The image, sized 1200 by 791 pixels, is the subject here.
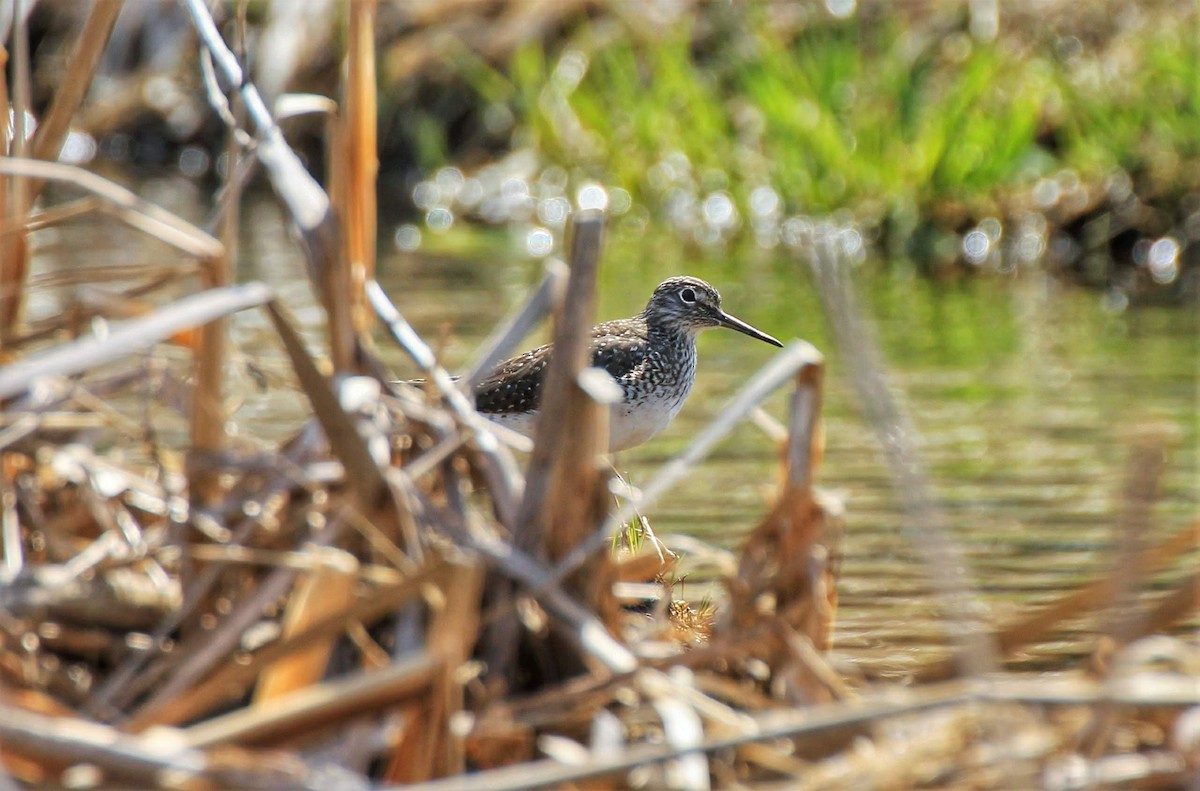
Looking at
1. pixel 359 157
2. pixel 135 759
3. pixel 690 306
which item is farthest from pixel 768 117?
pixel 135 759

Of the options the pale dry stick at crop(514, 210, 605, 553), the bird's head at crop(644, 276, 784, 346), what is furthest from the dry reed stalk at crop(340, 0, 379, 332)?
the bird's head at crop(644, 276, 784, 346)

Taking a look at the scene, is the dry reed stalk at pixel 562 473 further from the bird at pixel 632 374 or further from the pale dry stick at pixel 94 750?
the bird at pixel 632 374

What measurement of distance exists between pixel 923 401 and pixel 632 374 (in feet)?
11.1

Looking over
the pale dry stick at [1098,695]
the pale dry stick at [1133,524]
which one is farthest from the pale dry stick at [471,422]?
the pale dry stick at [1133,524]

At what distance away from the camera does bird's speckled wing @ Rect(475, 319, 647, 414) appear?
625cm

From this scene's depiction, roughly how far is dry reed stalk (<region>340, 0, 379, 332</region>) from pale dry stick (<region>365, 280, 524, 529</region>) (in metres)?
0.05

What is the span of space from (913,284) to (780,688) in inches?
415

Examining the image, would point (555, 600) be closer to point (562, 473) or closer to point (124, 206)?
point (562, 473)

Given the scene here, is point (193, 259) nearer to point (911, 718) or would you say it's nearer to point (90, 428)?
point (90, 428)

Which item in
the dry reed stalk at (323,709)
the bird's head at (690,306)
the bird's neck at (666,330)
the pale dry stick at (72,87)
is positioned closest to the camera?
the dry reed stalk at (323,709)

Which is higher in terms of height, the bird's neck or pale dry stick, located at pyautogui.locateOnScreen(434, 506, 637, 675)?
the bird's neck

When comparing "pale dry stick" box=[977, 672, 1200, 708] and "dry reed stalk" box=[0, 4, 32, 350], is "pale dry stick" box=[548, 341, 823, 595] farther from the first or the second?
"dry reed stalk" box=[0, 4, 32, 350]

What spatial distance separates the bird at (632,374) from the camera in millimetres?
6246

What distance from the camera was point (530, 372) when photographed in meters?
6.28
